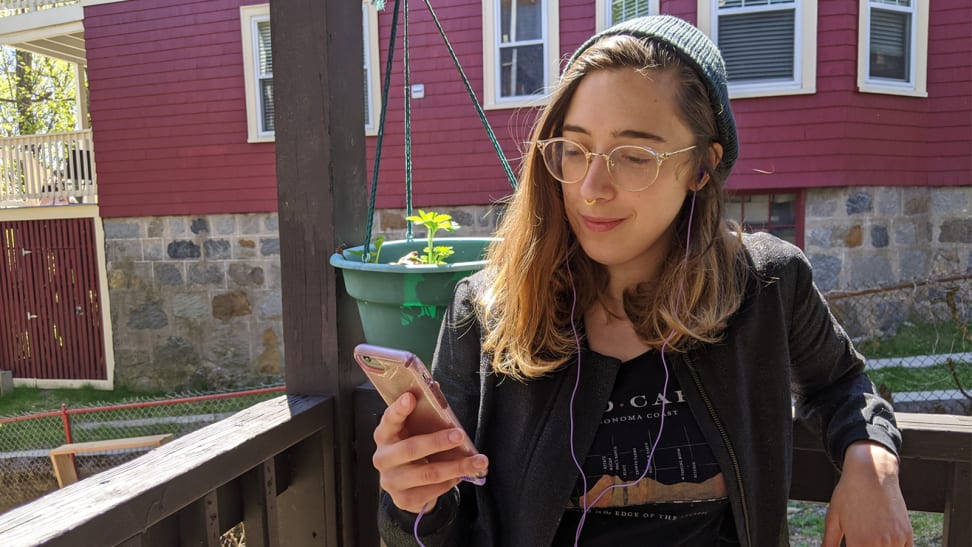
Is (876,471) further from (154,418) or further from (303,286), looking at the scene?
(154,418)

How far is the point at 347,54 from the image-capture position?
132cm

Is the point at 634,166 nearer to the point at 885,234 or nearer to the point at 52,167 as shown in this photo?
the point at 885,234

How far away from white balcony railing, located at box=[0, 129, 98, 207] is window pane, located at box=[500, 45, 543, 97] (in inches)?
203

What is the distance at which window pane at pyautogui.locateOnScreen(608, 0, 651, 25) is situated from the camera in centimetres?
593

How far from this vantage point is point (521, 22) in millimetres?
6422

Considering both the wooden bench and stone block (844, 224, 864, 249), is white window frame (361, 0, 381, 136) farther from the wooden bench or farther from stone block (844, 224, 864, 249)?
stone block (844, 224, 864, 249)

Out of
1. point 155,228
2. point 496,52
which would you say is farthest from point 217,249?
point 496,52

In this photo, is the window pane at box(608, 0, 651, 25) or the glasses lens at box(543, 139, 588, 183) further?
the window pane at box(608, 0, 651, 25)

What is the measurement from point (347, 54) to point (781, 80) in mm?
5508

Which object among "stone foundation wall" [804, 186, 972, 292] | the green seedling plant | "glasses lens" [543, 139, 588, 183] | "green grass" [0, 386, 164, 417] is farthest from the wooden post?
"green grass" [0, 386, 164, 417]

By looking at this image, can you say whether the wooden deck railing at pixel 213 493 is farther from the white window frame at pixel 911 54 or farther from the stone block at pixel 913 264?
the stone block at pixel 913 264

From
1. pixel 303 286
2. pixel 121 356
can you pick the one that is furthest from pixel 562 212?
pixel 121 356

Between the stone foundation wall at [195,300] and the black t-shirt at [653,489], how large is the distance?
21.0 ft

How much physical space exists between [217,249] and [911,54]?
7.19 meters
